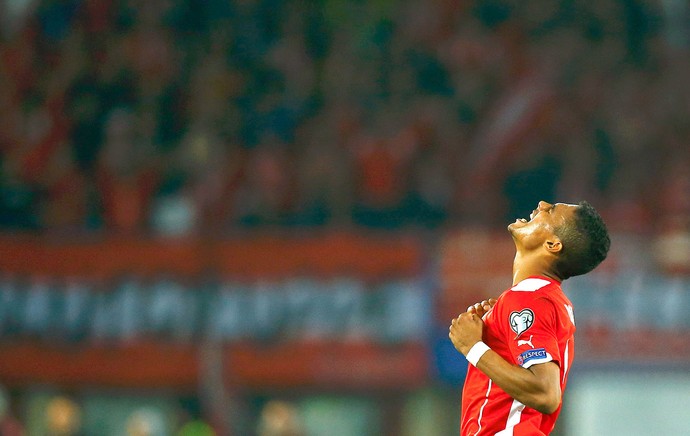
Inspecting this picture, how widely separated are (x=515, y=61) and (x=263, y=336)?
3.69 metres

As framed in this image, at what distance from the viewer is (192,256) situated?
10.5m

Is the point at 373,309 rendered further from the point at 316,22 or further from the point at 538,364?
the point at 538,364

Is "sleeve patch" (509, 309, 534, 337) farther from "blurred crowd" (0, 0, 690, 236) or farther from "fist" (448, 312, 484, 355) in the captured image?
"blurred crowd" (0, 0, 690, 236)

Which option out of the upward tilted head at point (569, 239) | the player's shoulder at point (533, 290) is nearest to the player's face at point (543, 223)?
the upward tilted head at point (569, 239)

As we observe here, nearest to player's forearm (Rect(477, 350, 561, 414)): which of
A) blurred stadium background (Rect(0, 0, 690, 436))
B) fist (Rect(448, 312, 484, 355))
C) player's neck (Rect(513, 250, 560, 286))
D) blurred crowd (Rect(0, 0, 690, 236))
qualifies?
fist (Rect(448, 312, 484, 355))

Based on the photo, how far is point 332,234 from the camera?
10.3m

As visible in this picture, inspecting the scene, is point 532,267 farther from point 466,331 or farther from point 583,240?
point 466,331

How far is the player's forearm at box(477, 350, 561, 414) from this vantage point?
11.1 feet

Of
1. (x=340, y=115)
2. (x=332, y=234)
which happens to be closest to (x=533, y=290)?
(x=332, y=234)

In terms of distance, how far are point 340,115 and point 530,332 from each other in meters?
7.76

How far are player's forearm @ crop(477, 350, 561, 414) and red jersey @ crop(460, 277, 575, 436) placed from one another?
34mm

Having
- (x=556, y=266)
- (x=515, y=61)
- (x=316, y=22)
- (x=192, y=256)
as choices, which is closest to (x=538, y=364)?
(x=556, y=266)

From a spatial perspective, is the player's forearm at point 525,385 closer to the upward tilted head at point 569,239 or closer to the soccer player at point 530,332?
the soccer player at point 530,332

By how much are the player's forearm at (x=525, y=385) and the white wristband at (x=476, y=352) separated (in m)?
0.04
